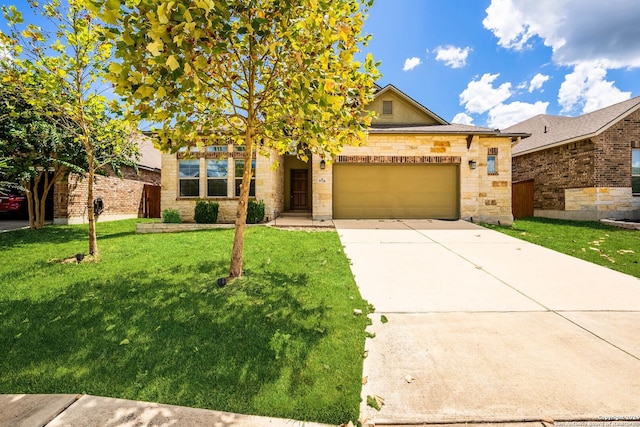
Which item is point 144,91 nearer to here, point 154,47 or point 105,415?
point 154,47

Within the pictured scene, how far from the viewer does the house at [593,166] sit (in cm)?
1404

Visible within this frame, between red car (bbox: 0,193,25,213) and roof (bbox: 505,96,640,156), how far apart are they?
29898 mm

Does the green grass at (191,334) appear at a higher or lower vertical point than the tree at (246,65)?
lower

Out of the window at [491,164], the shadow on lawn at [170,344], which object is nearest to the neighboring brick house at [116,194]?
the shadow on lawn at [170,344]

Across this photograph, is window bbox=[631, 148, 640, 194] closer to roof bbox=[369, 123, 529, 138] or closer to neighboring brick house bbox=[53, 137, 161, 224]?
roof bbox=[369, 123, 529, 138]

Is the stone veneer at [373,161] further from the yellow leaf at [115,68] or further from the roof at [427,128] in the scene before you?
the yellow leaf at [115,68]

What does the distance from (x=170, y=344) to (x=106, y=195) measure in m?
16.9

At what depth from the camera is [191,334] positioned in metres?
3.24

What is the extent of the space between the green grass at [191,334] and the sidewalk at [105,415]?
85 mm

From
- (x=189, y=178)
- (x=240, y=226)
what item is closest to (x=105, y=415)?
(x=240, y=226)

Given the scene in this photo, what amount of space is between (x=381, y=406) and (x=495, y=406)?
875 mm

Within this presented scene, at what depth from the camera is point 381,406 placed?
7.38ft

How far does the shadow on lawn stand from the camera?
7.82ft

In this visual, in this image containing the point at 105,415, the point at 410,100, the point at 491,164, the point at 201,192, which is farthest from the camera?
the point at 410,100
